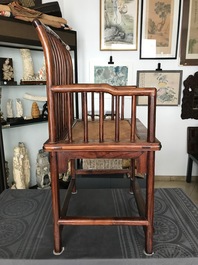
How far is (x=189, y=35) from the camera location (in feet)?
9.00

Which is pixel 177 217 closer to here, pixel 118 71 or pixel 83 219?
pixel 83 219

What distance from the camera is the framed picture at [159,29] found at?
2682 mm

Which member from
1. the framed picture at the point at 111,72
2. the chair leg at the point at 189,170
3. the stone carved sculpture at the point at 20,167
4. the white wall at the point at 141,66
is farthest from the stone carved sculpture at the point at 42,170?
the chair leg at the point at 189,170

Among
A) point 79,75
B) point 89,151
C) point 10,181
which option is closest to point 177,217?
point 89,151

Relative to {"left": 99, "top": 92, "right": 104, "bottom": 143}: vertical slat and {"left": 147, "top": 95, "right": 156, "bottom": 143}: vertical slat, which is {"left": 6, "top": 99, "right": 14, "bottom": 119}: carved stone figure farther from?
{"left": 147, "top": 95, "right": 156, "bottom": 143}: vertical slat

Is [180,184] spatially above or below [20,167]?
below

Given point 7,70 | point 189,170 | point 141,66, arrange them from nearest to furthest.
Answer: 1. point 7,70
2. point 141,66
3. point 189,170

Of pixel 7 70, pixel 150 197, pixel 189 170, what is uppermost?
pixel 7 70

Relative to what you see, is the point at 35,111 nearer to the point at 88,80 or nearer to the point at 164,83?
the point at 88,80

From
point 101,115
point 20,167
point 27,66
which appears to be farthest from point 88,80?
point 101,115

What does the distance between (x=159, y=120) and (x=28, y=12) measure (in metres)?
1.97

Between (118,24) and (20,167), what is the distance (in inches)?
79.7

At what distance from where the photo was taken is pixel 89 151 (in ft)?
2.95

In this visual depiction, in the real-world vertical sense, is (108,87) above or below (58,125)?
above
